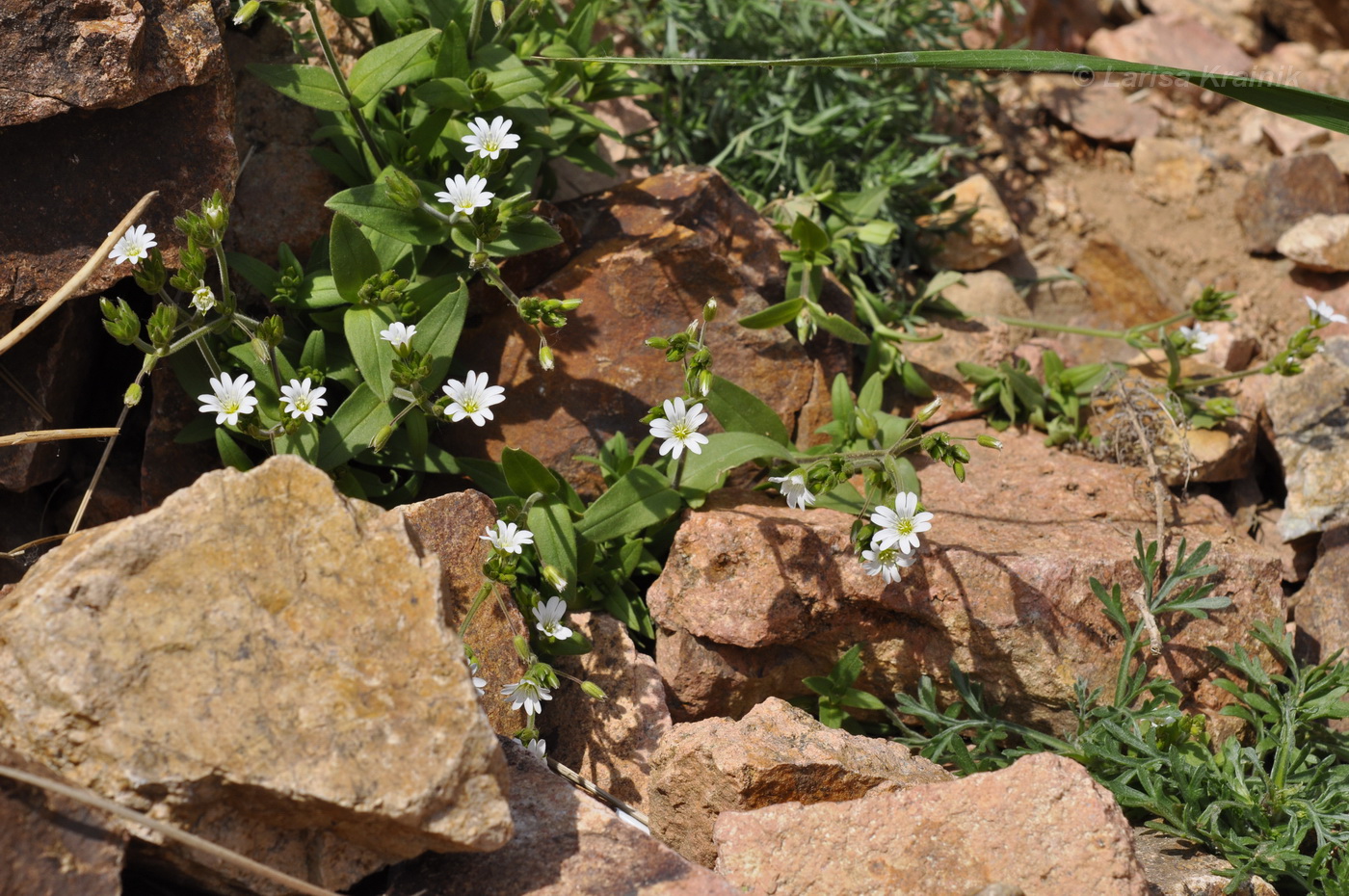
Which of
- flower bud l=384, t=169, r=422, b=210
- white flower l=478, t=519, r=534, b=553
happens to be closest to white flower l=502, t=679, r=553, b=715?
white flower l=478, t=519, r=534, b=553

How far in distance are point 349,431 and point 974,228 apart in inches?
162

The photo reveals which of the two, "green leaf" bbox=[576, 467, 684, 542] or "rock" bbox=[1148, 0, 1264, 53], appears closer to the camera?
"green leaf" bbox=[576, 467, 684, 542]

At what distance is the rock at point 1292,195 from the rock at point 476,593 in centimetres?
549

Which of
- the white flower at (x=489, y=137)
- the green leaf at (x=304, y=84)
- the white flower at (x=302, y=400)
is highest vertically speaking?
the green leaf at (x=304, y=84)

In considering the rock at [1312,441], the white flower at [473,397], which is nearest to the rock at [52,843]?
the white flower at [473,397]

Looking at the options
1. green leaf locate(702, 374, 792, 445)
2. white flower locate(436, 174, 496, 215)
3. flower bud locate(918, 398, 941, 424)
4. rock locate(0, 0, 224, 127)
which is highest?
rock locate(0, 0, 224, 127)

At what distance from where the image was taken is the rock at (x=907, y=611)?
15.0 feet

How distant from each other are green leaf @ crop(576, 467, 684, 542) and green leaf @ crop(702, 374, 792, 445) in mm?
427

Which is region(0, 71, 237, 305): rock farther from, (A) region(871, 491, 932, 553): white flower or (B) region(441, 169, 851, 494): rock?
(A) region(871, 491, 932, 553): white flower

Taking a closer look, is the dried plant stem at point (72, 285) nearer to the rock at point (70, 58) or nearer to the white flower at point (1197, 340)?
the rock at point (70, 58)

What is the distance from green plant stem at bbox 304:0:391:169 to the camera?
4.51 metres

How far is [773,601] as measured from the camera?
4590mm

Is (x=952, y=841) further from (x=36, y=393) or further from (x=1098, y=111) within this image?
(x=1098, y=111)

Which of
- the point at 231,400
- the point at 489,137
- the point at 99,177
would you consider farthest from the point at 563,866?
the point at 99,177
